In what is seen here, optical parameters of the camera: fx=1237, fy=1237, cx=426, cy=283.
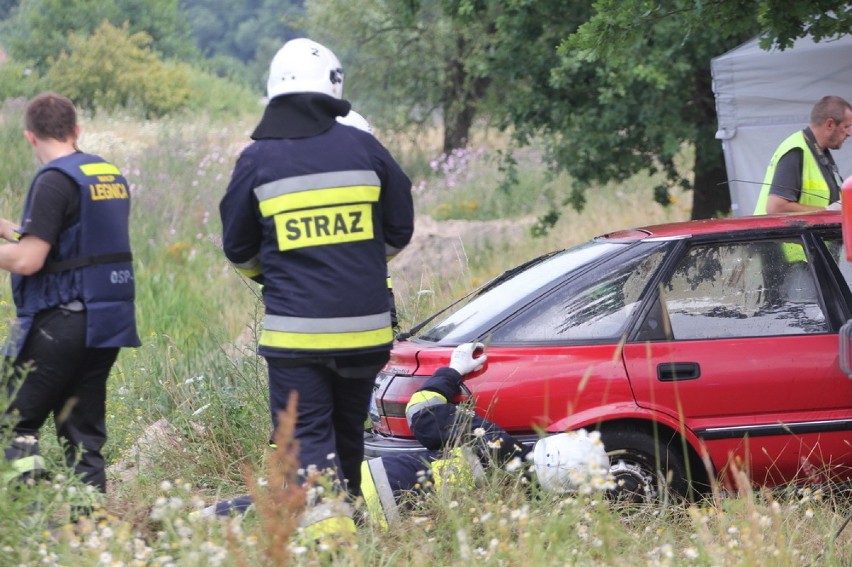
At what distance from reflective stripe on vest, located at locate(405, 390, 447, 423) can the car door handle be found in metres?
0.89

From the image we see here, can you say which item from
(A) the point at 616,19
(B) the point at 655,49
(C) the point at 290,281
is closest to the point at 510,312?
(C) the point at 290,281

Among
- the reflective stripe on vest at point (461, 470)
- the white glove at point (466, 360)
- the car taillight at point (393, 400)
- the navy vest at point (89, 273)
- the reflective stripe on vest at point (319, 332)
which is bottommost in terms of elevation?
the reflective stripe on vest at point (461, 470)

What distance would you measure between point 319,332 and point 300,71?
90cm

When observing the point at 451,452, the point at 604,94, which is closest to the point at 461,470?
the point at 451,452

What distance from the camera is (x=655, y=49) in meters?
10.6

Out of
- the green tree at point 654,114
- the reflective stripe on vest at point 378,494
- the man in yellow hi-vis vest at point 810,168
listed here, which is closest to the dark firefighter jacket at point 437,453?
the reflective stripe on vest at point 378,494

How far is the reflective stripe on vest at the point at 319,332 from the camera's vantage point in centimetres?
418

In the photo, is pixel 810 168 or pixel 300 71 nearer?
pixel 300 71

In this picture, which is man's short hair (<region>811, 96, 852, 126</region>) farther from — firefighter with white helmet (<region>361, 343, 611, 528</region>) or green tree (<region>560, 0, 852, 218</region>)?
firefighter with white helmet (<region>361, 343, 611, 528</region>)

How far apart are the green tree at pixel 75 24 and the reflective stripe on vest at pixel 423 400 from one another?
3317 cm

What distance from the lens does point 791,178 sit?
6727 millimetres

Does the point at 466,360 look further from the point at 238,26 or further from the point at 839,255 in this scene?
the point at 238,26

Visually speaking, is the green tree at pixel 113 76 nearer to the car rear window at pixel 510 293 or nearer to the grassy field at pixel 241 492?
the grassy field at pixel 241 492

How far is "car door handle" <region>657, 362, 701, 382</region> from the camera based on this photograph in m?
4.98
